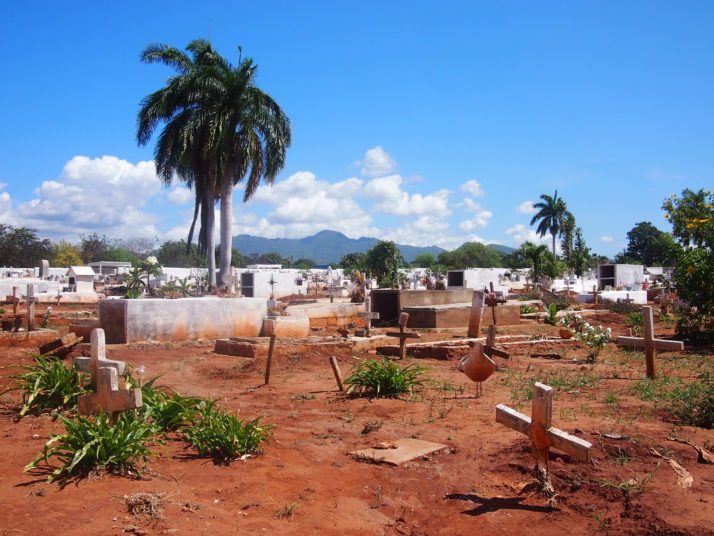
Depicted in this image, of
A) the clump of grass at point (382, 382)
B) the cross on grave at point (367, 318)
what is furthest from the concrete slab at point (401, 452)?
the cross on grave at point (367, 318)

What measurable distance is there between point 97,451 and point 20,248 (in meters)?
62.3

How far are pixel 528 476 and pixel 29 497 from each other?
388cm

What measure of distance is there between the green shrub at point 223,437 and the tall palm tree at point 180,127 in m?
21.1

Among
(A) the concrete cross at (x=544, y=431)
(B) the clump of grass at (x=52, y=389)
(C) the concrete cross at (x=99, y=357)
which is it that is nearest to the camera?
(A) the concrete cross at (x=544, y=431)

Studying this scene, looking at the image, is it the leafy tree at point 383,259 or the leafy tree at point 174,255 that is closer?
the leafy tree at point 383,259

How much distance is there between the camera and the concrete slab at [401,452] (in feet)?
17.6

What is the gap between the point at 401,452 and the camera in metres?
5.57

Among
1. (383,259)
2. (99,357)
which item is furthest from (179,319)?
(383,259)

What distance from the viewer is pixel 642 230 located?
73438 mm

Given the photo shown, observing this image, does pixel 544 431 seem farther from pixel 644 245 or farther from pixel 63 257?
pixel 644 245

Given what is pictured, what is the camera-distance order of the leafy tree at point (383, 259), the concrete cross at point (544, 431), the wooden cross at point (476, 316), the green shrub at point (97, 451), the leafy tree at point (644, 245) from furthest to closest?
1. the leafy tree at point (644, 245)
2. the leafy tree at point (383, 259)
3. the wooden cross at point (476, 316)
4. the green shrub at point (97, 451)
5. the concrete cross at point (544, 431)

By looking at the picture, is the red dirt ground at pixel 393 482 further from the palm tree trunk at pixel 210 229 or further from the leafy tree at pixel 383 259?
the leafy tree at pixel 383 259

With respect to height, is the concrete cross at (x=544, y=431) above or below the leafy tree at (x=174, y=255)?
below

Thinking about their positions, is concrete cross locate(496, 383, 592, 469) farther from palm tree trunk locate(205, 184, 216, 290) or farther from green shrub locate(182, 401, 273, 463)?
palm tree trunk locate(205, 184, 216, 290)
